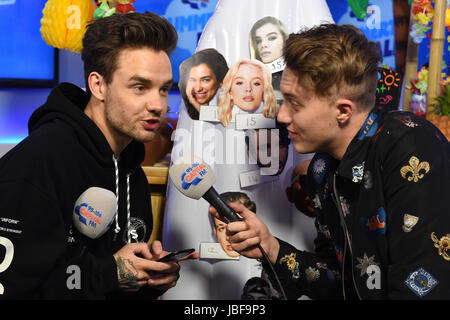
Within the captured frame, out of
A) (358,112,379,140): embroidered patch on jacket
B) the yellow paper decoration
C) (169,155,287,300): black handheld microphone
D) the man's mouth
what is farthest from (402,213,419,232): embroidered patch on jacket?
the yellow paper decoration

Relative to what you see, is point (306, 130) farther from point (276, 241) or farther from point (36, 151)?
point (36, 151)

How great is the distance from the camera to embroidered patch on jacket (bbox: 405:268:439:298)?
1094mm

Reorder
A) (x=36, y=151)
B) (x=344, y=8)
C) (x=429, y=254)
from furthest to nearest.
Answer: (x=344, y=8), (x=36, y=151), (x=429, y=254)

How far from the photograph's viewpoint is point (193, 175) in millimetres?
1253

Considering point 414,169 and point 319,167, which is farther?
point 319,167

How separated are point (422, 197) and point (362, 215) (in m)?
0.16

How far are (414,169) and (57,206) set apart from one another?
31.4 inches

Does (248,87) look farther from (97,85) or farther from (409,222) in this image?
(409,222)

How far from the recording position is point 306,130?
1.35 meters

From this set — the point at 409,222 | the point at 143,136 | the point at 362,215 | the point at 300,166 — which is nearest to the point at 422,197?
the point at 409,222

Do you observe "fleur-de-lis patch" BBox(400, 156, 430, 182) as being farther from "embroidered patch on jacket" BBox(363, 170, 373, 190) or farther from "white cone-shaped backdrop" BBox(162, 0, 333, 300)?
"white cone-shaped backdrop" BBox(162, 0, 333, 300)

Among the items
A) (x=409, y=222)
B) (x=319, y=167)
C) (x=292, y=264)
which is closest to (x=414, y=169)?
(x=409, y=222)

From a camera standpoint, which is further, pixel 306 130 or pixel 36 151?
pixel 306 130

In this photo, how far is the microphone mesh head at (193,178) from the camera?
49.1 inches
